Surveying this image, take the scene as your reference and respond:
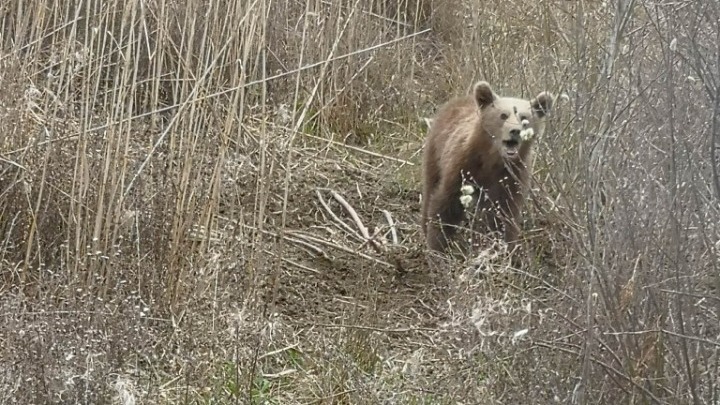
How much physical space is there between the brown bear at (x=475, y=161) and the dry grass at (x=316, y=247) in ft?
0.62

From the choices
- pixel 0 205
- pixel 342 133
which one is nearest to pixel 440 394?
pixel 0 205

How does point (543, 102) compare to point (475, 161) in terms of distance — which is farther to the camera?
point (475, 161)

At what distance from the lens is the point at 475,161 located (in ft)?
17.7

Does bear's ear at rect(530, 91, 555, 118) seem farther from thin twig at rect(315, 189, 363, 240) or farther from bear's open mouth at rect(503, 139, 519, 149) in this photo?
thin twig at rect(315, 189, 363, 240)

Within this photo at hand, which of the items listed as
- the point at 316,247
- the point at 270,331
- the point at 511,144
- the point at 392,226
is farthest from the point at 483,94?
the point at 270,331

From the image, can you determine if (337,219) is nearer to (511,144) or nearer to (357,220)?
(357,220)

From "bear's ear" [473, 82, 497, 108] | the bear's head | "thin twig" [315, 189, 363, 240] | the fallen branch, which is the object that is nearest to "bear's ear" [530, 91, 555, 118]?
the bear's head

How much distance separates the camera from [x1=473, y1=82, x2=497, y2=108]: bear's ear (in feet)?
17.0

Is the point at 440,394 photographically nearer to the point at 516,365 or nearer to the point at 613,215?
the point at 516,365

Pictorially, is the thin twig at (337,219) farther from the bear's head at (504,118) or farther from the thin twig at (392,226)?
the bear's head at (504,118)

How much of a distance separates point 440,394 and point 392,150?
3.27 meters

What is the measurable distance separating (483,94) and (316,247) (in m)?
1.07

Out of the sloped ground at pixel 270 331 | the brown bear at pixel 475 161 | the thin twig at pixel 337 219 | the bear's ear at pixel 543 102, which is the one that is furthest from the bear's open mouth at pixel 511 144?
the thin twig at pixel 337 219

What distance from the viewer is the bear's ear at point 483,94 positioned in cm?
519
